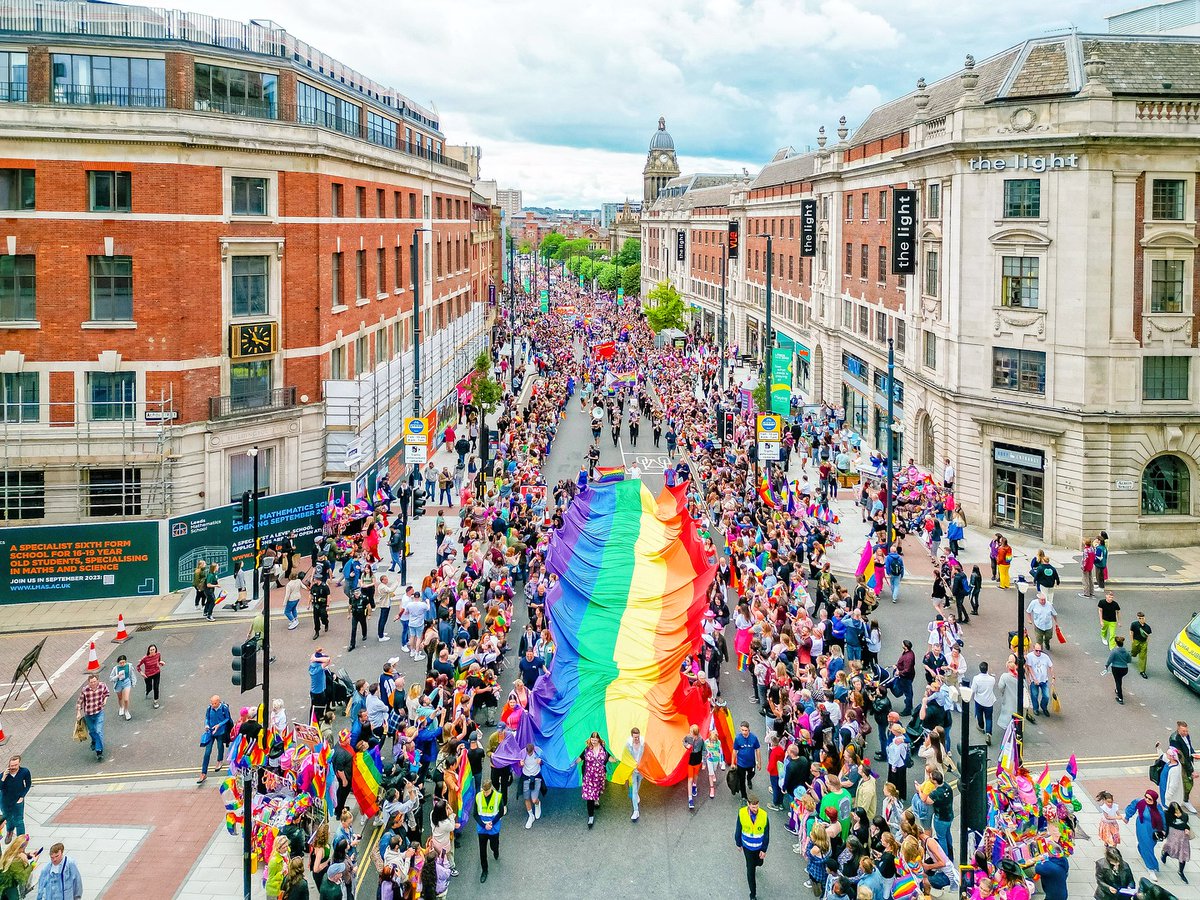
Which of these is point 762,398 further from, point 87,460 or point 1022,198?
point 87,460

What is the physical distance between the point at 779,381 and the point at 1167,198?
1703cm

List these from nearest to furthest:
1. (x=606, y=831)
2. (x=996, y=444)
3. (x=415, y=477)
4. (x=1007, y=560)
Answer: (x=606, y=831) → (x=1007, y=560) → (x=996, y=444) → (x=415, y=477)

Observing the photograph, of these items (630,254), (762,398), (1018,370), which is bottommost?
(762,398)

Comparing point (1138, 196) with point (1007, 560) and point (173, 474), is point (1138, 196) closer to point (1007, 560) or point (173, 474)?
point (1007, 560)

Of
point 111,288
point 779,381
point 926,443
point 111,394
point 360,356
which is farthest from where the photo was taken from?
point 779,381

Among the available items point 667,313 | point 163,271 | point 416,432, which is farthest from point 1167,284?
point 667,313

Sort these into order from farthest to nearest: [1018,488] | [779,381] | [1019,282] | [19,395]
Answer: [779,381] → [1018,488] → [1019,282] → [19,395]

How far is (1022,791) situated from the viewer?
46.2 ft

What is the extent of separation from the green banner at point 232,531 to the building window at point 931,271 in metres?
24.2

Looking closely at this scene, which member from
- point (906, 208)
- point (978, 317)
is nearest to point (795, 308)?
point (906, 208)

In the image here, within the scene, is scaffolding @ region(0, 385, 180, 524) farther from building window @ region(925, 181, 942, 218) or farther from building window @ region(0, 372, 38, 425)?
building window @ region(925, 181, 942, 218)

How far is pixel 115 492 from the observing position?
97.6 ft

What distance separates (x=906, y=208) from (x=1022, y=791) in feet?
99.8

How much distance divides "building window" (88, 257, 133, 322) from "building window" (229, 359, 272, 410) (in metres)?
3.51
